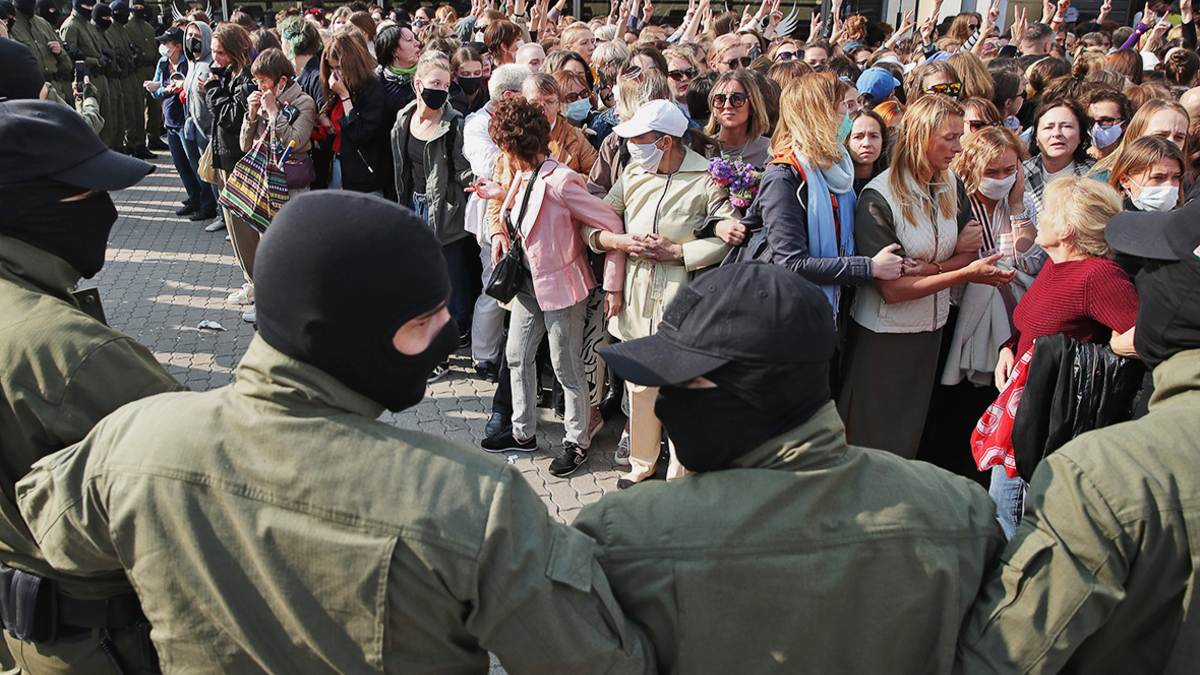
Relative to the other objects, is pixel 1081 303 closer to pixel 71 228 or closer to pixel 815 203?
pixel 815 203

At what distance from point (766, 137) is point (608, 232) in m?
1.17

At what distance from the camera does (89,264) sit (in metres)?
2.25

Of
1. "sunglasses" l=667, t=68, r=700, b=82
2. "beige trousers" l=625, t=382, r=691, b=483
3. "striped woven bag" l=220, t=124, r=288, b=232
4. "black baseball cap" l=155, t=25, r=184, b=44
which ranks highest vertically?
"sunglasses" l=667, t=68, r=700, b=82

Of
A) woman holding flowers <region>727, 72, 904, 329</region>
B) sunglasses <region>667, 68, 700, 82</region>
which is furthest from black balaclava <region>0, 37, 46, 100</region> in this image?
sunglasses <region>667, 68, 700, 82</region>

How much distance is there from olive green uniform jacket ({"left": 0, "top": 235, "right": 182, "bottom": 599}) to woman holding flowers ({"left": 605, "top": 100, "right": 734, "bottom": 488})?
2.52 metres

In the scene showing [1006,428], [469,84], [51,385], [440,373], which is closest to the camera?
[51,385]

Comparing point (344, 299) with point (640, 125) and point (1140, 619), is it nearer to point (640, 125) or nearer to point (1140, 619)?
point (1140, 619)

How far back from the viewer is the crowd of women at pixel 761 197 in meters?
3.65

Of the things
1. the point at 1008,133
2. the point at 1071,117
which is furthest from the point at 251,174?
the point at 1071,117

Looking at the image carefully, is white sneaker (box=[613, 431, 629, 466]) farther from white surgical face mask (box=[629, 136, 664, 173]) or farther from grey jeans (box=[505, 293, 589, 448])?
white surgical face mask (box=[629, 136, 664, 173])

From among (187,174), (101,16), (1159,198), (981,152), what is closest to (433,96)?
(981,152)

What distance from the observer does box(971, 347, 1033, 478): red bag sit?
3.25m

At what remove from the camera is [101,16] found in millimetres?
11828

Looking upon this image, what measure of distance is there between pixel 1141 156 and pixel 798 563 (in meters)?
3.31
